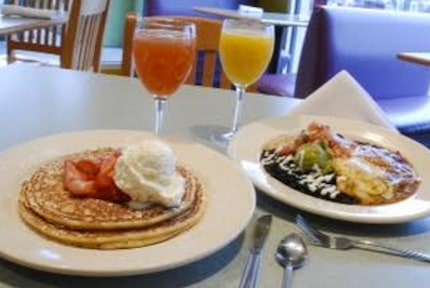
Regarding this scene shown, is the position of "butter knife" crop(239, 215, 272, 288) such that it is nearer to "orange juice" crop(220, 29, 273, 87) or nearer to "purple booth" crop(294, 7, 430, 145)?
"orange juice" crop(220, 29, 273, 87)

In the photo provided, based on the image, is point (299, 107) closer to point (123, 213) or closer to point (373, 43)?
point (123, 213)

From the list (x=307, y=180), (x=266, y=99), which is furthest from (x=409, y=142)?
(x=266, y=99)

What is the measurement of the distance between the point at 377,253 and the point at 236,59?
0.48 metres

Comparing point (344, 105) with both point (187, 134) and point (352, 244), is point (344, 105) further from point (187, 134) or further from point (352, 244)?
point (352, 244)

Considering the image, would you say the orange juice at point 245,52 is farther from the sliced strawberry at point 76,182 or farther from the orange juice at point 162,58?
the sliced strawberry at point 76,182

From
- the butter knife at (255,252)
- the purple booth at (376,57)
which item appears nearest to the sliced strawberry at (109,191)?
the butter knife at (255,252)

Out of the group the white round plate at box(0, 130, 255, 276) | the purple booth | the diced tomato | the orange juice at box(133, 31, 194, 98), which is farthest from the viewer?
the purple booth

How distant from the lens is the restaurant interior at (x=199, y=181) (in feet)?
1.84

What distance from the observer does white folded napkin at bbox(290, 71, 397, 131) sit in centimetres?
105

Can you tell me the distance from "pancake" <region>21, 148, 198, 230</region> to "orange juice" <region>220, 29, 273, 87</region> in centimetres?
39

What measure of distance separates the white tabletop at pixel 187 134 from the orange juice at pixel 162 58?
0.13 meters

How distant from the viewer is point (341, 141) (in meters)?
0.86

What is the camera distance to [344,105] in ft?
3.47

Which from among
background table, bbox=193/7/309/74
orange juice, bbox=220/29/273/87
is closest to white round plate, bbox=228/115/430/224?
orange juice, bbox=220/29/273/87
